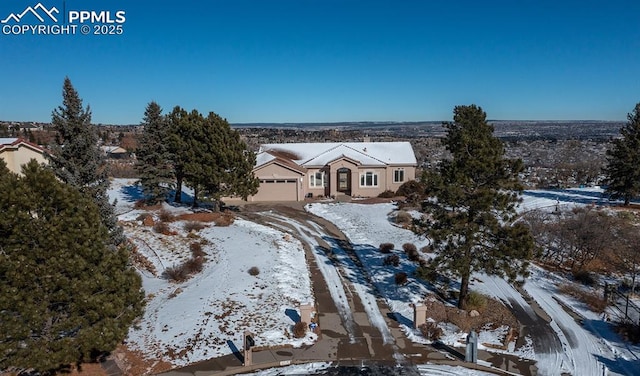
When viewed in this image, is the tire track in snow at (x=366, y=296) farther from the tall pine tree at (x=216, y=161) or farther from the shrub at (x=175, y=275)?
the tall pine tree at (x=216, y=161)

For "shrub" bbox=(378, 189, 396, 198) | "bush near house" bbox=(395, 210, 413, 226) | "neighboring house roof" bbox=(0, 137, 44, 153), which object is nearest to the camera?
"neighboring house roof" bbox=(0, 137, 44, 153)

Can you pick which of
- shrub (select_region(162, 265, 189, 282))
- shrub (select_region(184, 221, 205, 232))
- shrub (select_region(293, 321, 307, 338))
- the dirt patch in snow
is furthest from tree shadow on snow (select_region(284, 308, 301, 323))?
shrub (select_region(184, 221, 205, 232))

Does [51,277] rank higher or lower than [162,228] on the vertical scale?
higher

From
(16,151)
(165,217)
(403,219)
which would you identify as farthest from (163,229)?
(403,219)

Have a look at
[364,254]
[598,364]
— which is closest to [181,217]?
[364,254]

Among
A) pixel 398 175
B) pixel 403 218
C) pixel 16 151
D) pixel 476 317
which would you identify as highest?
pixel 16 151

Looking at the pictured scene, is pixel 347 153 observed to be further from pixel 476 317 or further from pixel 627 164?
pixel 476 317

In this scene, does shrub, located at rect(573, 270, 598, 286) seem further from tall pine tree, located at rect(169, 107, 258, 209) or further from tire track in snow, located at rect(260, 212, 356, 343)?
tall pine tree, located at rect(169, 107, 258, 209)

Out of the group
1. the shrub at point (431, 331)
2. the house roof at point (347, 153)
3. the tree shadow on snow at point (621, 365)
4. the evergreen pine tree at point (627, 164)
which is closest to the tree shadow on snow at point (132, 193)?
the house roof at point (347, 153)
